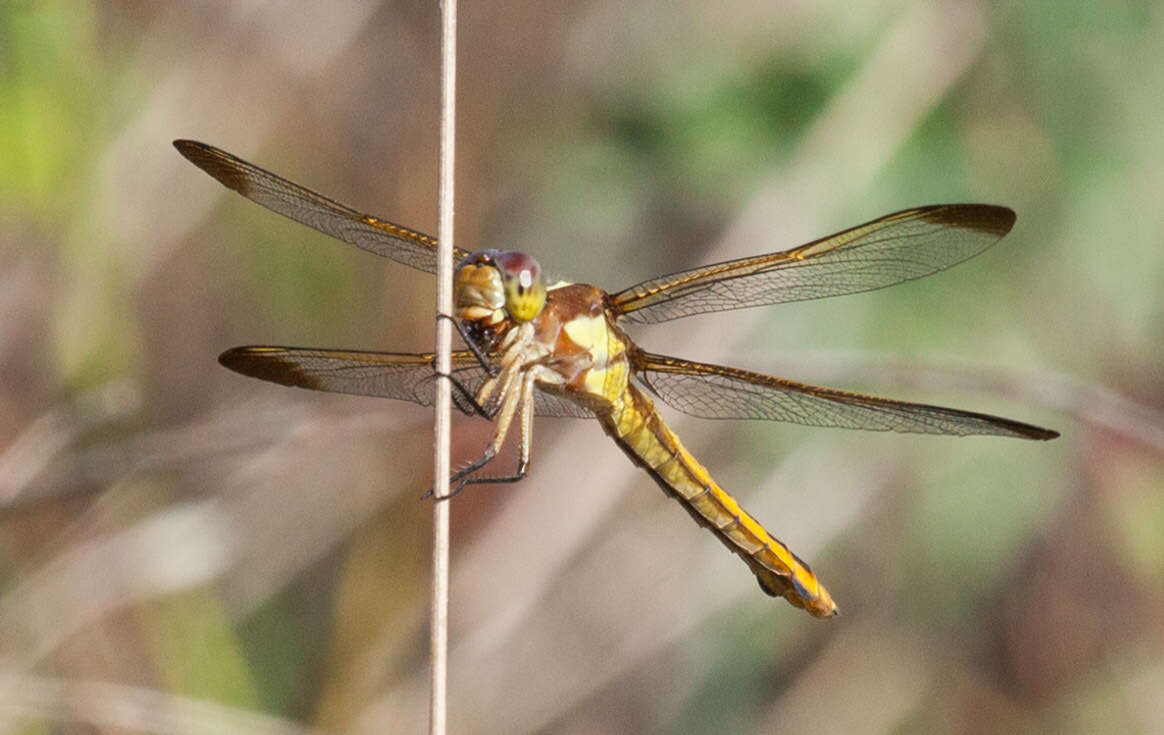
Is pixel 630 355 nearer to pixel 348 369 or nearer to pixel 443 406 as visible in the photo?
pixel 348 369

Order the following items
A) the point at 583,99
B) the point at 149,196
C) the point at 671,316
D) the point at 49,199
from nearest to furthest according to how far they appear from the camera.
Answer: the point at 671,316 → the point at 49,199 → the point at 149,196 → the point at 583,99

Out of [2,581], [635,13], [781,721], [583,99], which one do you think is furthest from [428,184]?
[781,721]

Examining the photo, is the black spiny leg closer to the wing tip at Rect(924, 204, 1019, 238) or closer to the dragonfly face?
the dragonfly face

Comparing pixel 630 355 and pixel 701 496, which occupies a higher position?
pixel 630 355

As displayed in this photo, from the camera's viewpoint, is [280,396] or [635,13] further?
[635,13]

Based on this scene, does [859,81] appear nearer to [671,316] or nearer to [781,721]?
[671,316]

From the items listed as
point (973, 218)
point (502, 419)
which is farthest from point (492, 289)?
point (973, 218)

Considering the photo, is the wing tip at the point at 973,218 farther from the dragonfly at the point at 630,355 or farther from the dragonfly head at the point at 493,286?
the dragonfly head at the point at 493,286
